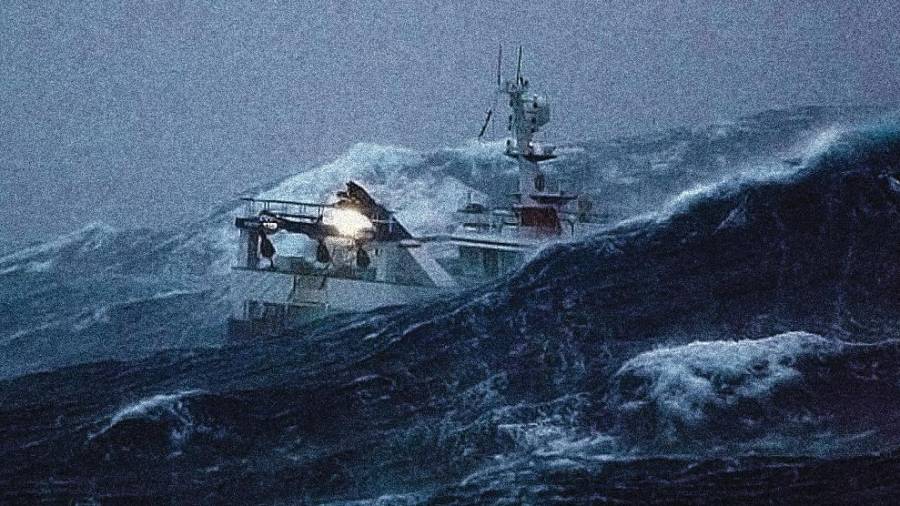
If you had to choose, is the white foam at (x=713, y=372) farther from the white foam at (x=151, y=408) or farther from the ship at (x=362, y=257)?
the ship at (x=362, y=257)

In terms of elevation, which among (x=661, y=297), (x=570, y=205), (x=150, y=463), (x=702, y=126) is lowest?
(x=150, y=463)

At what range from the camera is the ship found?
1623 inches

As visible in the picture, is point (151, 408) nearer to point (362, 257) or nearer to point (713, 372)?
point (713, 372)

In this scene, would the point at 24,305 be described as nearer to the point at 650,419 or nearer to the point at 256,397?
the point at 256,397

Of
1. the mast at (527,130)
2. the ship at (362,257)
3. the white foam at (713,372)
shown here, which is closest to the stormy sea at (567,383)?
the white foam at (713,372)

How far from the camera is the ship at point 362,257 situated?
4122 cm

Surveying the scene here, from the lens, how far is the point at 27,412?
25750 mm

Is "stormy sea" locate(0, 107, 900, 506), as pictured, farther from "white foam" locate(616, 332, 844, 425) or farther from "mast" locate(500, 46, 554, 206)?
"mast" locate(500, 46, 554, 206)

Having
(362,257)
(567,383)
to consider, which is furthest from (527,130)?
(567,383)

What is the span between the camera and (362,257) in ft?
139

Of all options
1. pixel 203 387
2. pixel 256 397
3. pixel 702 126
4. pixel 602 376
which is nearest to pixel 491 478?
pixel 602 376

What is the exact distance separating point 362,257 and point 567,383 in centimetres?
1961

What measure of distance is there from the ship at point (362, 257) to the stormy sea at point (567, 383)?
2.95 metres

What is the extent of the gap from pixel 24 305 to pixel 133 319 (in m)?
5.96
